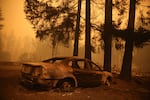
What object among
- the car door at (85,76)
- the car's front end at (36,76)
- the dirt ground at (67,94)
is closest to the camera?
the dirt ground at (67,94)

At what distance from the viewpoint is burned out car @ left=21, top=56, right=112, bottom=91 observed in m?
11.7

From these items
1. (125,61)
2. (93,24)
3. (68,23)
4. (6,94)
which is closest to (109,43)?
(125,61)

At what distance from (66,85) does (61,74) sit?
68 cm

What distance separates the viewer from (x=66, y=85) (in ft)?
40.9

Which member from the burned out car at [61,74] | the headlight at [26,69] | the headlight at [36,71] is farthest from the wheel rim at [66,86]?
the headlight at [26,69]

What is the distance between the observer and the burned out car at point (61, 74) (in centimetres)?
1167

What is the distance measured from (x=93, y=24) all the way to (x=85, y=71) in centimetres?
1003

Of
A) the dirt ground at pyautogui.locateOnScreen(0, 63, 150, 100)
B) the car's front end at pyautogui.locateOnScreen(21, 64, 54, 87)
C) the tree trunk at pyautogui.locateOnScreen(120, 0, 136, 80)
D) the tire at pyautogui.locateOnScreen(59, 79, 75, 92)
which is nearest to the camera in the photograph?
the dirt ground at pyautogui.locateOnScreen(0, 63, 150, 100)

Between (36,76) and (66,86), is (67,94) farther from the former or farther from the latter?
(36,76)

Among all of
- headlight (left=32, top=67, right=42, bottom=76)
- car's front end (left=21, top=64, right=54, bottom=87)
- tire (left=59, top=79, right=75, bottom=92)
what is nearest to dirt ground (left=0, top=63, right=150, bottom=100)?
tire (left=59, top=79, right=75, bottom=92)

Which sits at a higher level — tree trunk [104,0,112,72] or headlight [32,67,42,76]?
tree trunk [104,0,112,72]

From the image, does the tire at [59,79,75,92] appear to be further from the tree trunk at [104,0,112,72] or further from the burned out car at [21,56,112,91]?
the tree trunk at [104,0,112,72]

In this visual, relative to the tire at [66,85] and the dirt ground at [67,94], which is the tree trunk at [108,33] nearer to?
the dirt ground at [67,94]

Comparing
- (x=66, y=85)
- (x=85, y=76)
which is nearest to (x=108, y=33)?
(x=85, y=76)
